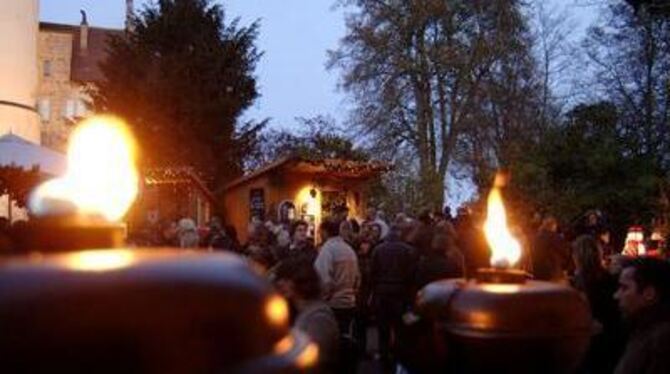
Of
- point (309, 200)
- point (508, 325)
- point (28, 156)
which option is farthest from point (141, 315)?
point (309, 200)

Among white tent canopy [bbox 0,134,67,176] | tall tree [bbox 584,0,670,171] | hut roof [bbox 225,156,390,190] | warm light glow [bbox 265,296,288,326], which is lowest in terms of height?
warm light glow [bbox 265,296,288,326]

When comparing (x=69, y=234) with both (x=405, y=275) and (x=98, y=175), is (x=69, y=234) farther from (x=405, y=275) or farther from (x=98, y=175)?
(x=405, y=275)

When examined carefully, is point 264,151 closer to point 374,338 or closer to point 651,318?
point 374,338

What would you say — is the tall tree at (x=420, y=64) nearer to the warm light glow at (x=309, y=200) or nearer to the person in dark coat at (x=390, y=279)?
the warm light glow at (x=309, y=200)

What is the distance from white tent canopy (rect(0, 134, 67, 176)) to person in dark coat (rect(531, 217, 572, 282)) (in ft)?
17.5

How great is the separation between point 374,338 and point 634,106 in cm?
1615

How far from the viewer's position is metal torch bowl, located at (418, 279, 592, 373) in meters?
2.89

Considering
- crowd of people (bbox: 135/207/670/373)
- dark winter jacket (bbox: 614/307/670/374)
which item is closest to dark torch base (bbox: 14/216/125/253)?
crowd of people (bbox: 135/207/670/373)

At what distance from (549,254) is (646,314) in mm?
6534

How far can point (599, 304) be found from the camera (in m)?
7.02

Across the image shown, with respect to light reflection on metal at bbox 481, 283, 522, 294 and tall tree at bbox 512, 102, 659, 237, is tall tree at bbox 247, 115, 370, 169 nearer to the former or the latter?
tall tree at bbox 512, 102, 659, 237

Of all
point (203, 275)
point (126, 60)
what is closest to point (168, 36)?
point (126, 60)

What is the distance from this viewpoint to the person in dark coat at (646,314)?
4.21m

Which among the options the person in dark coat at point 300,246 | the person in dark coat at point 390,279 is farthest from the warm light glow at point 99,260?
the person in dark coat at point 390,279
